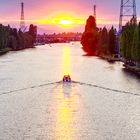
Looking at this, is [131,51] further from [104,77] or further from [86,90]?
[86,90]

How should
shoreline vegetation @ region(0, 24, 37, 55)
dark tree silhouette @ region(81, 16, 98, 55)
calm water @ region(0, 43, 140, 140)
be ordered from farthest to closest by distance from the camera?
dark tree silhouette @ region(81, 16, 98, 55), shoreline vegetation @ region(0, 24, 37, 55), calm water @ region(0, 43, 140, 140)

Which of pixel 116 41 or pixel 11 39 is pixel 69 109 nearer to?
pixel 116 41

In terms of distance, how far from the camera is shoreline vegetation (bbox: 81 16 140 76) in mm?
74938

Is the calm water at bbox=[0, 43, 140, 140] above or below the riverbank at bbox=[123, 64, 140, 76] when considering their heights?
below

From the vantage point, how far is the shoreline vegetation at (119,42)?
74.9 m

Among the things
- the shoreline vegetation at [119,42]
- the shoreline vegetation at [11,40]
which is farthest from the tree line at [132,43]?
the shoreline vegetation at [11,40]

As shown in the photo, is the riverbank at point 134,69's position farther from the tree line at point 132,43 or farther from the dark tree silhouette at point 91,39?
the dark tree silhouette at point 91,39

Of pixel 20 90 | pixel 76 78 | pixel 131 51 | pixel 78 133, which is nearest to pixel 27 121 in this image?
pixel 78 133

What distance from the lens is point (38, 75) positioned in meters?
64.3

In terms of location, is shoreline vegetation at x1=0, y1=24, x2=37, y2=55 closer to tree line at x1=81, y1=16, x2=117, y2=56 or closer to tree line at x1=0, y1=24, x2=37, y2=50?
tree line at x1=0, y1=24, x2=37, y2=50

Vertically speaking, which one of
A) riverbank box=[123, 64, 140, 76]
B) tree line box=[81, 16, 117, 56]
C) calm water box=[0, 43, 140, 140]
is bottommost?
calm water box=[0, 43, 140, 140]

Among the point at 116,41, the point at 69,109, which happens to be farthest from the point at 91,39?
the point at 69,109

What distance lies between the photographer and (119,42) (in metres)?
102

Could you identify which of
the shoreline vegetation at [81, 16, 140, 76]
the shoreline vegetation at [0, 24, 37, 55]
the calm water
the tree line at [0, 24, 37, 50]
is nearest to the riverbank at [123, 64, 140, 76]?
the shoreline vegetation at [81, 16, 140, 76]
